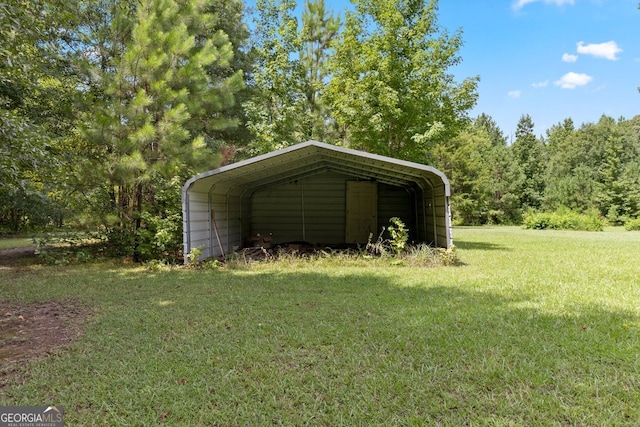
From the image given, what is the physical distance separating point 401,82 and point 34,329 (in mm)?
10114

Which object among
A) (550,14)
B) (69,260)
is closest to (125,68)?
(69,260)

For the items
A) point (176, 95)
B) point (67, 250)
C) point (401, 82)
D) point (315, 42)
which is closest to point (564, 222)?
point (401, 82)

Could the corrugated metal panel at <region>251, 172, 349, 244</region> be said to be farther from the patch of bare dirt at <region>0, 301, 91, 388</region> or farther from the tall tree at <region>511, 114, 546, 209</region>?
the tall tree at <region>511, 114, 546, 209</region>

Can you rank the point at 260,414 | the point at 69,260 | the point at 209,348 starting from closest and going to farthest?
the point at 260,414 → the point at 209,348 → the point at 69,260

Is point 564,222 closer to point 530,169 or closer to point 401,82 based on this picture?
point 530,169

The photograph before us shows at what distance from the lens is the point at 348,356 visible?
3.03 meters

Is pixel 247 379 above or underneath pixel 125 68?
underneath

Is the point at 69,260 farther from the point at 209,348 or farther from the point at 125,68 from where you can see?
the point at 209,348

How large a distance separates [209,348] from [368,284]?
10.5 ft

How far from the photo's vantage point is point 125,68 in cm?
763

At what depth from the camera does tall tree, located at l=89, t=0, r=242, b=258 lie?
24.5 feet

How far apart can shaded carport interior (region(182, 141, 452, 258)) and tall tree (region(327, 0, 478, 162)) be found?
1.39 metres

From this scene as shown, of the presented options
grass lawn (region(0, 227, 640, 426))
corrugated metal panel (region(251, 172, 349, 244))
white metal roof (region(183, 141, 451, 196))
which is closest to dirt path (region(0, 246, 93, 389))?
grass lawn (region(0, 227, 640, 426))

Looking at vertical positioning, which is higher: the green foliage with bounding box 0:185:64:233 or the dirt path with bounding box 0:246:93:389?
the green foliage with bounding box 0:185:64:233
